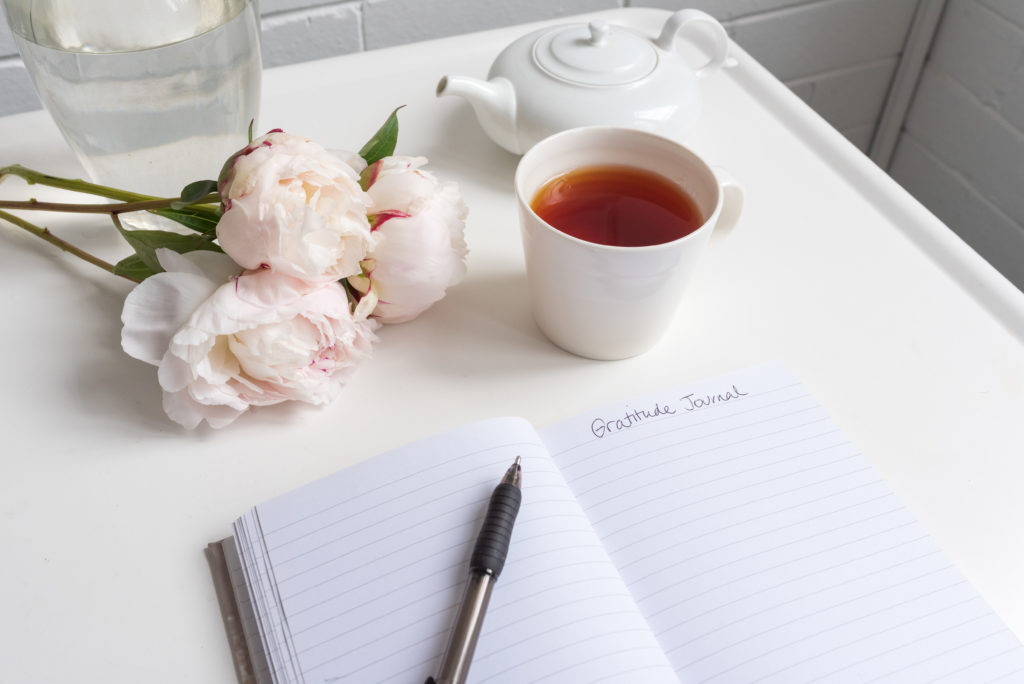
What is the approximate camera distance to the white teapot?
0.63 metres

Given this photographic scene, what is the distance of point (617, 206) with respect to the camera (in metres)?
0.55

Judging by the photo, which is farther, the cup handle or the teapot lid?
the teapot lid

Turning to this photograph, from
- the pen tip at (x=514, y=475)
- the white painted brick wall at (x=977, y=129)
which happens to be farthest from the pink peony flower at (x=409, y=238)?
the white painted brick wall at (x=977, y=129)

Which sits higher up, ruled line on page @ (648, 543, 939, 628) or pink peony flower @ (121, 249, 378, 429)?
pink peony flower @ (121, 249, 378, 429)

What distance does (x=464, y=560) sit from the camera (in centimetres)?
42

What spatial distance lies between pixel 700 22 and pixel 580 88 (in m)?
0.16

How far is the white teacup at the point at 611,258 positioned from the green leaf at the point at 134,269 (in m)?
0.23

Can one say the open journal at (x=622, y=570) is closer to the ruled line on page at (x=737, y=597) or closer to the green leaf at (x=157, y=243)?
the ruled line on page at (x=737, y=597)

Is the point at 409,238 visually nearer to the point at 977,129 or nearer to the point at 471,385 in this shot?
the point at 471,385

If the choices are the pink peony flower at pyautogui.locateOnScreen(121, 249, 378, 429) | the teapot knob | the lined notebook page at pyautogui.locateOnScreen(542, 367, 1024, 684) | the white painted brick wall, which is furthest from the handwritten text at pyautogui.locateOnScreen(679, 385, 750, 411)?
the white painted brick wall

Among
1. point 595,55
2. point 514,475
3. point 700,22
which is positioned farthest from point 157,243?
point 700,22

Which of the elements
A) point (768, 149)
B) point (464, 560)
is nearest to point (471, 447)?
point (464, 560)

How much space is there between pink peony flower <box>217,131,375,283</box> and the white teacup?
0.34ft

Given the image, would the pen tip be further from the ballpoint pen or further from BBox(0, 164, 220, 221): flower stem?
BBox(0, 164, 220, 221): flower stem
